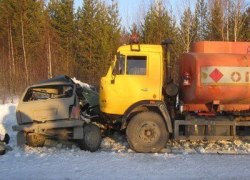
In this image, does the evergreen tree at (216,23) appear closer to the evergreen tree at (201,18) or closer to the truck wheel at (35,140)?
the evergreen tree at (201,18)

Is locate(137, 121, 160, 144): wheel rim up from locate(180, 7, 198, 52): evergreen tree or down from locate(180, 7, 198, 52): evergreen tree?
down

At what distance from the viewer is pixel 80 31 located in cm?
3906

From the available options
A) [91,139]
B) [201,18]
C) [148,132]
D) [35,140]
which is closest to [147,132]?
[148,132]

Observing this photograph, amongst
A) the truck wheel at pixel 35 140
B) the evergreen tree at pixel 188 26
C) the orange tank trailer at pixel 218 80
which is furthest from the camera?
the evergreen tree at pixel 188 26

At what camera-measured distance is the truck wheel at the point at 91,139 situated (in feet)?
40.0

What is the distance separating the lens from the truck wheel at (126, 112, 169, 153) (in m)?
12.0

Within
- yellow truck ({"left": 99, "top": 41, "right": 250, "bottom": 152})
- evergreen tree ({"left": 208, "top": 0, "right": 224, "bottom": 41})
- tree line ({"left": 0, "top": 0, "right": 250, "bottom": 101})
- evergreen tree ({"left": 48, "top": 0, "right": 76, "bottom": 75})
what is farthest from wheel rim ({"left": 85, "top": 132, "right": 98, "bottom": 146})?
evergreen tree ({"left": 48, "top": 0, "right": 76, "bottom": 75})

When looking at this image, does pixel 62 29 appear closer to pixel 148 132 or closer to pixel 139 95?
pixel 139 95

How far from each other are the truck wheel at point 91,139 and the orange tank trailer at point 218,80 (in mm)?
2707

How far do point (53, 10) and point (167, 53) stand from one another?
2955 cm

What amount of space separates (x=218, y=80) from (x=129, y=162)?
3.43 meters

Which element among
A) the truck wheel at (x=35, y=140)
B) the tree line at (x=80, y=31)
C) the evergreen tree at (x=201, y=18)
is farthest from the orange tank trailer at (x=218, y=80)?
the evergreen tree at (x=201, y=18)

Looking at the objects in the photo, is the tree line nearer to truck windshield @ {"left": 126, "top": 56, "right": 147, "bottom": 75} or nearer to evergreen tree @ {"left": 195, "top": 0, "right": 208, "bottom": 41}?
evergreen tree @ {"left": 195, "top": 0, "right": 208, "bottom": 41}

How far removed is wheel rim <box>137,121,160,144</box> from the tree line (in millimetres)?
21855
